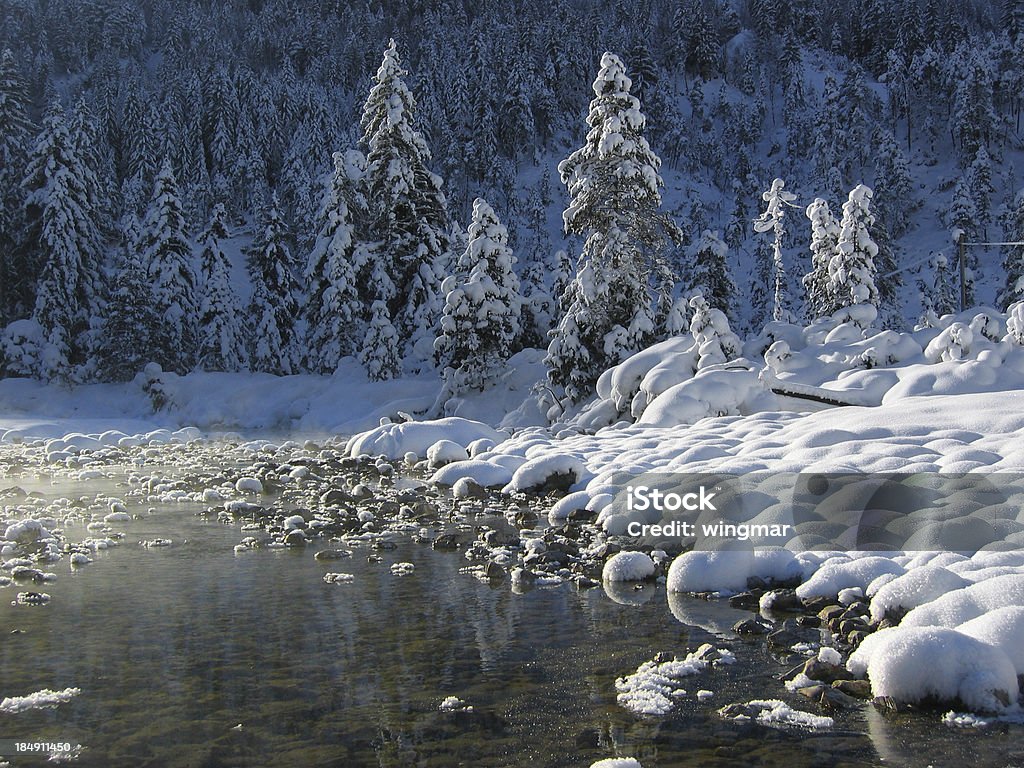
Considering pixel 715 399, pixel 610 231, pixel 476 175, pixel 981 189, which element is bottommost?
pixel 715 399

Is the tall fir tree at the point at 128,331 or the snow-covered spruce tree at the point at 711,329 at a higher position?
the tall fir tree at the point at 128,331

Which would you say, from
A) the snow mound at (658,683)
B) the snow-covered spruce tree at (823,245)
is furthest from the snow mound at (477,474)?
the snow-covered spruce tree at (823,245)

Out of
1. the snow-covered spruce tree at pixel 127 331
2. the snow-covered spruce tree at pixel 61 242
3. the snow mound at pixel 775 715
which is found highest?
the snow-covered spruce tree at pixel 61 242

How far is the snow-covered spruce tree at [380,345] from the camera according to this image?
36.2 meters

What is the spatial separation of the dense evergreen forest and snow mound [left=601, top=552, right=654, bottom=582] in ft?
50.5

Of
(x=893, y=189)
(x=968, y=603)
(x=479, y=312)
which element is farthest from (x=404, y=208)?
(x=893, y=189)

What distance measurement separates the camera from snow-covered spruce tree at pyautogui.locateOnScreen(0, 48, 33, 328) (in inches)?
1801

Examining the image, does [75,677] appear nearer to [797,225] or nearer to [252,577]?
[252,577]

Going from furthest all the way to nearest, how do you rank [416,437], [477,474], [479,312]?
1. [479,312]
2. [416,437]
3. [477,474]

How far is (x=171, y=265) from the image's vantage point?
46.2 m

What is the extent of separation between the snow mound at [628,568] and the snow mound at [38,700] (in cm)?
554

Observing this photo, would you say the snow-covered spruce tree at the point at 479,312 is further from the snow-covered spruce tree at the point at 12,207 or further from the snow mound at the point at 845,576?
the snow-covered spruce tree at the point at 12,207

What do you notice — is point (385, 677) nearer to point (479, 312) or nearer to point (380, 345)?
point (479, 312)

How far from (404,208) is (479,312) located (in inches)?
417
